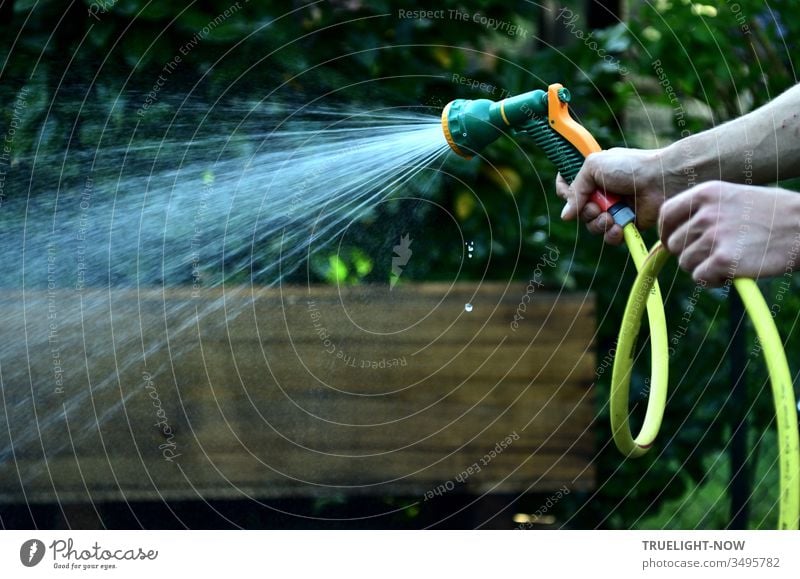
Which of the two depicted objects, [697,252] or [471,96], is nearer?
[697,252]

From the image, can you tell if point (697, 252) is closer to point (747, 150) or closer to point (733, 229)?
point (733, 229)

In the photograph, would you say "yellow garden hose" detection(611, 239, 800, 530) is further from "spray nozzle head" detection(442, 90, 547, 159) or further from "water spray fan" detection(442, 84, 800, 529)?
"spray nozzle head" detection(442, 90, 547, 159)

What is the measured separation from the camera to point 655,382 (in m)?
1.76

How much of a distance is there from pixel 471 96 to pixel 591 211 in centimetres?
75

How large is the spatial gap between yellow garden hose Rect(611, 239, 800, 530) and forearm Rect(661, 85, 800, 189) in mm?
133

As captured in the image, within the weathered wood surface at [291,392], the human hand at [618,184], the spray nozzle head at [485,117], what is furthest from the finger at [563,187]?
the weathered wood surface at [291,392]

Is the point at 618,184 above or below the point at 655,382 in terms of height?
above

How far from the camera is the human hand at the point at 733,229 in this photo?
54.7 inches

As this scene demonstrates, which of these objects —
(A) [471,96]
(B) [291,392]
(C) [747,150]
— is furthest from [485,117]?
(B) [291,392]

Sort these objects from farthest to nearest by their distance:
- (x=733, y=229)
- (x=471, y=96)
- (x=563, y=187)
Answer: (x=471, y=96) → (x=563, y=187) → (x=733, y=229)
